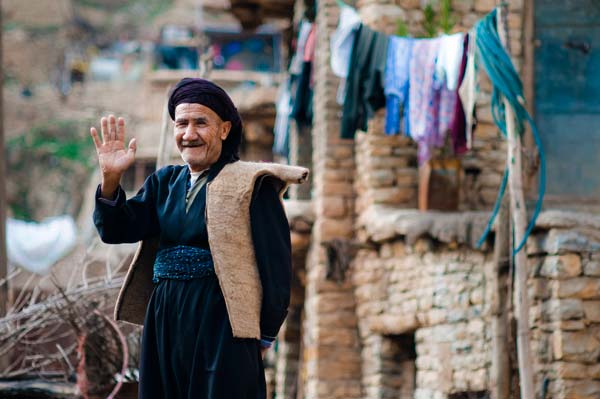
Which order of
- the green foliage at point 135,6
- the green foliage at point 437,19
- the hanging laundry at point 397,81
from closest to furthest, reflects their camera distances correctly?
the hanging laundry at point 397,81 < the green foliage at point 437,19 < the green foliage at point 135,6

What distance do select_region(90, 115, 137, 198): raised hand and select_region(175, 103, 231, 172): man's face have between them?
0.64 ft

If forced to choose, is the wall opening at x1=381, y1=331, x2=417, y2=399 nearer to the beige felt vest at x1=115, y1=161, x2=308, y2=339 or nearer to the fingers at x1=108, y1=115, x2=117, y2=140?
the beige felt vest at x1=115, y1=161, x2=308, y2=339

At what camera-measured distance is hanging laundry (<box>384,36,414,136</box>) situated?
30.0ft

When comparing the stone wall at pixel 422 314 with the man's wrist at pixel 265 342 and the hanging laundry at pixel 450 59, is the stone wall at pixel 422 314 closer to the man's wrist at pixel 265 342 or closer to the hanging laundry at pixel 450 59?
the hanging laundry at pixel 450 59

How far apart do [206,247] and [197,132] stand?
0.44 meters

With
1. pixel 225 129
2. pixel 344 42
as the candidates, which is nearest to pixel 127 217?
pixel 225 129

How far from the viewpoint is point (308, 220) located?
11.2 metres

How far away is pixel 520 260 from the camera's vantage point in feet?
23.7

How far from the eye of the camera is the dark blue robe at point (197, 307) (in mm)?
4117

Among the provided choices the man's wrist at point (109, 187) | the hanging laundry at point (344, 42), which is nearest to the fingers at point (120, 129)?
the man's wrist at point (109, 187)

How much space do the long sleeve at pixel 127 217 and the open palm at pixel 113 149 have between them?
9cm

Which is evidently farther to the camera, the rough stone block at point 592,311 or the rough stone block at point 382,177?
the rough stone block at point 382,177

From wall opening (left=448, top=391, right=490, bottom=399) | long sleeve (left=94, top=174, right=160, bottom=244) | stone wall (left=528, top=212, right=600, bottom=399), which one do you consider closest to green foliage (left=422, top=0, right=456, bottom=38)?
stone wall (left=528, top=212, right=600, bottom=399)

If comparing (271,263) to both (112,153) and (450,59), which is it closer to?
(112,153)
